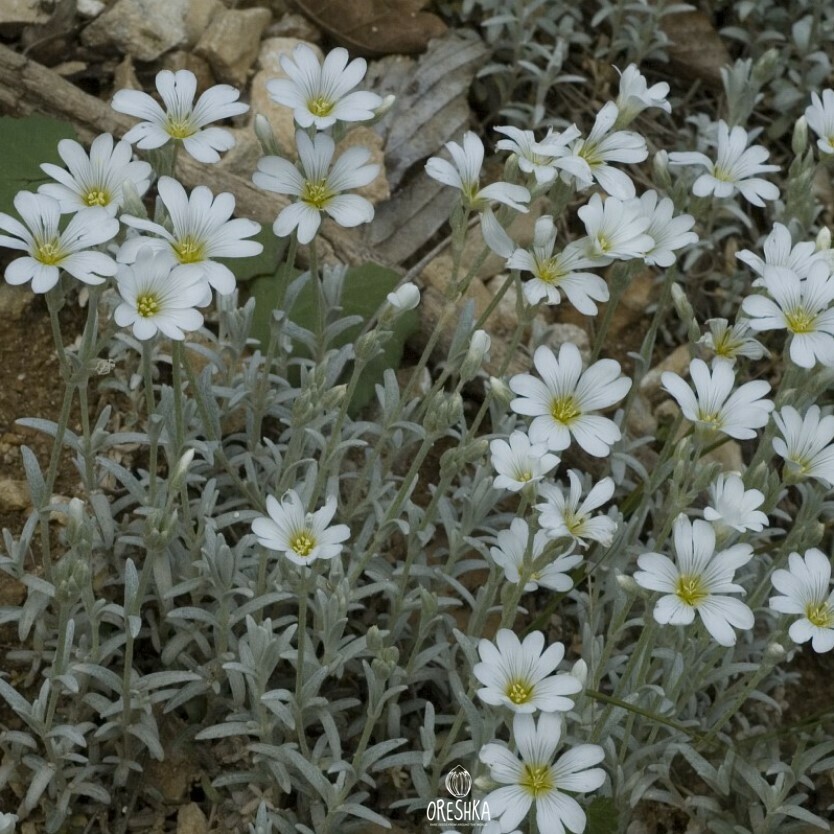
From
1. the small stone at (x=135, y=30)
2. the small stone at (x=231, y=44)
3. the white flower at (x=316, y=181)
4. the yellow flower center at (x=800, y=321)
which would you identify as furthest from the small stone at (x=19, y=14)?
the yellow flower center at (x=800, y=321)

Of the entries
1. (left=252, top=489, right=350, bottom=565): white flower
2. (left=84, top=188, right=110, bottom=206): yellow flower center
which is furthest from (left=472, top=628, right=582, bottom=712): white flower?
(left=84, top=188, right=110, bottom=206): yellow flower center

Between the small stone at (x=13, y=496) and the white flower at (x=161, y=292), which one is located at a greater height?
the white flower at (x=161, y=292)

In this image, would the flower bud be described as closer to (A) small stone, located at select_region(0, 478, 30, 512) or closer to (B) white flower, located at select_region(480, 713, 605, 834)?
(B) white flower, located at select_region(480, 713, 605, 834)

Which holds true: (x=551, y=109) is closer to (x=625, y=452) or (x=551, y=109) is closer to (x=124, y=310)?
(x=625, y=452)

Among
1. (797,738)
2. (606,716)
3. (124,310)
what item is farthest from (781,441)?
(124,310)

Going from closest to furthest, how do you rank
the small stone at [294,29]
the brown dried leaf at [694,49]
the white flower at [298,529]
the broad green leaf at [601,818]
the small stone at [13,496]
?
the white flower at [298,529] < the broad green leaf at [601,818] < the small stone at [13,496] < the small stone at [294,29] < the brown dried leaf at [694,49]

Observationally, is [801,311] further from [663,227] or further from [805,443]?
[663,227]

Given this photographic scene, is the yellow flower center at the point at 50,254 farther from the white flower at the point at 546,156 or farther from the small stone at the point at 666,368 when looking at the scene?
the small stone at the point at 666,368
